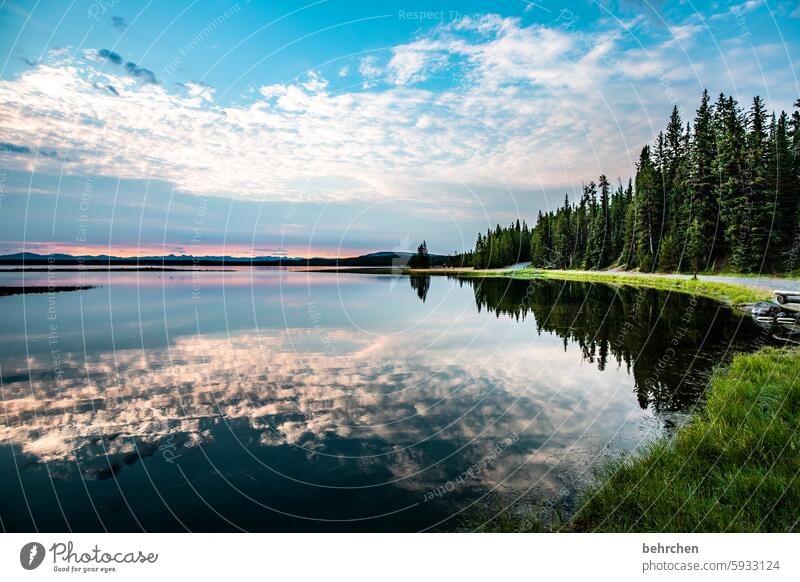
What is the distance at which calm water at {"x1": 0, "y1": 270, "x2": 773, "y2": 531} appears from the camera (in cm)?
793

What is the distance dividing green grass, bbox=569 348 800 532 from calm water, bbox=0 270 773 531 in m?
0.85

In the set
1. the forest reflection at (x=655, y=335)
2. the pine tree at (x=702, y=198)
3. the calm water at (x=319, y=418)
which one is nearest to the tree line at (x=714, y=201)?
the pine tree at (x=702, y=198)

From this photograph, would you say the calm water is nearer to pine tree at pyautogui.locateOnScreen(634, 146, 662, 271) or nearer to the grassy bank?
the grassy bank

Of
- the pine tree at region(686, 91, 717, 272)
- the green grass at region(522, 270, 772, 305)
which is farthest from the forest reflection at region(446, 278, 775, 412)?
the pine tree at region(686, 91, 717, 272)

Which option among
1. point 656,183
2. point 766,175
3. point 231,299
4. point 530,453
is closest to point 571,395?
point 530,453

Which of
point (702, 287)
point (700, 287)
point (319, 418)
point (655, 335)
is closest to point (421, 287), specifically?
point (700, 287)

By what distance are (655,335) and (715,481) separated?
20.3 metres

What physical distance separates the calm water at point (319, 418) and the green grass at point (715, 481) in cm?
85

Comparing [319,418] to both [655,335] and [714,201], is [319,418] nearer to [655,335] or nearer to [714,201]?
[655,335]

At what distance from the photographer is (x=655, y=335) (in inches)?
997

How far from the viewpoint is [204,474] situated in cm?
895

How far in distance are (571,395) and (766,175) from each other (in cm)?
5353

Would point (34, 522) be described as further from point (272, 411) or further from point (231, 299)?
point (231, 299)

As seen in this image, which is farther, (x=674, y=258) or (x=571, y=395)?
(x=674, y=258)
